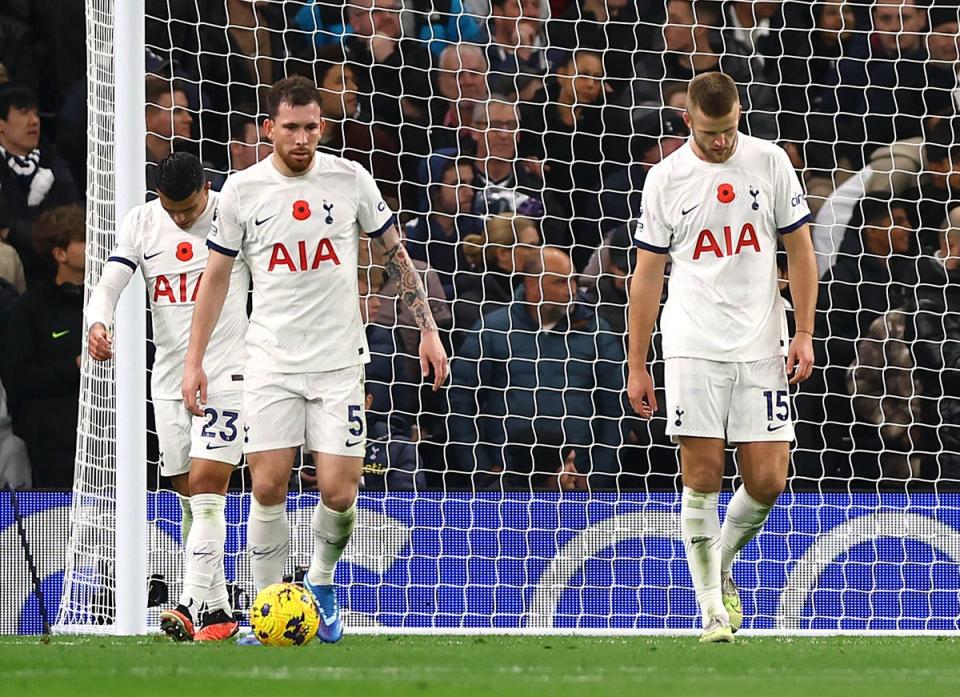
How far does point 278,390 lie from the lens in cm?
692

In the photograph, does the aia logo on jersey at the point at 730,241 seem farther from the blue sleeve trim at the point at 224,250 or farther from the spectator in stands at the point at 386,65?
the spectator in stands at the point at 386,65

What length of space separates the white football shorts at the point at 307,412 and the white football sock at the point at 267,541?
267 millimetres

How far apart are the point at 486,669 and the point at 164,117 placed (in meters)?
5.04

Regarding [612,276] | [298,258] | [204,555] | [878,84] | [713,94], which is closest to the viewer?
[713,94]

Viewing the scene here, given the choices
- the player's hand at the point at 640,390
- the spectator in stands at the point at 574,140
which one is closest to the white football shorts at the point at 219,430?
the player's hand at the point at 640,390

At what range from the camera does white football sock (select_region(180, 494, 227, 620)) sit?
296 inches

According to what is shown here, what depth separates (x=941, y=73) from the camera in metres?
10.4

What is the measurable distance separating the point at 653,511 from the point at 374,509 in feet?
4.67

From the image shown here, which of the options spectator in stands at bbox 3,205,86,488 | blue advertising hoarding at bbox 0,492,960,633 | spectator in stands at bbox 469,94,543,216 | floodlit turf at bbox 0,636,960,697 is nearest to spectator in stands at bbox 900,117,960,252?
blue advertising hoarding at bbox 0,492,960,633

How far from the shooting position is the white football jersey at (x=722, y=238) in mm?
6832

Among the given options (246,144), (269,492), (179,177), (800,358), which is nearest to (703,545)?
(800,358)

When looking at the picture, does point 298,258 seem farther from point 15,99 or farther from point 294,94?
point 15,99

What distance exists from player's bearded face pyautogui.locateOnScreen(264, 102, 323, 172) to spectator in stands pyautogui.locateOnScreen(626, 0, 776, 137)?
3.66 m

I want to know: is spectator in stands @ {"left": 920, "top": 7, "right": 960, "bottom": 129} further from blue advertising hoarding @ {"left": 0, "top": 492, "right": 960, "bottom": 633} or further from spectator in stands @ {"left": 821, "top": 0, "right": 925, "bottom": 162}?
blue advertising hoarding @ {"left": 0, "top": 492, "right": 960, "bottom": 633}
